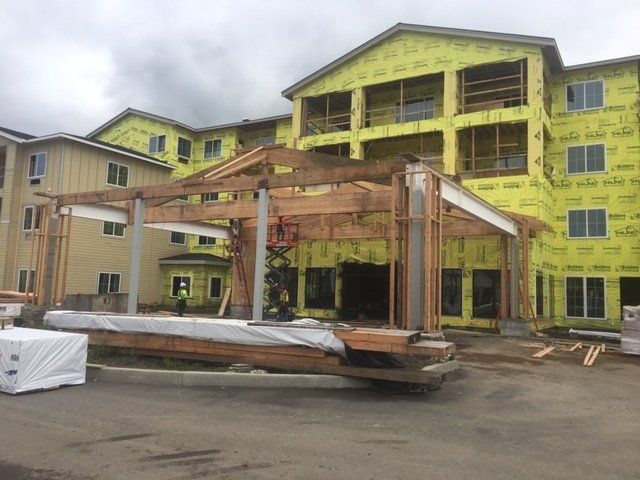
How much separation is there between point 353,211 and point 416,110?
16.1 metres

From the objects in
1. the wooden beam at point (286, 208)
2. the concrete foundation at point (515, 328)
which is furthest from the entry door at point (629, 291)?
the wooden beam at point (286, 208)

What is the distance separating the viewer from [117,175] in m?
28.3

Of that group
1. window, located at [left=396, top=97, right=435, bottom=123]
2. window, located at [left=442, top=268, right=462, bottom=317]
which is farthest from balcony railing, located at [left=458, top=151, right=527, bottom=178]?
window, located at [left=442, top=268, right=462, bottom=317]

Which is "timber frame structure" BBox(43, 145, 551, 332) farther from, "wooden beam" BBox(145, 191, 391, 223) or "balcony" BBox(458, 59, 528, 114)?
"balcony" BBox(458, 59, 528, 114)

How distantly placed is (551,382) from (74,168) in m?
→ 24.3

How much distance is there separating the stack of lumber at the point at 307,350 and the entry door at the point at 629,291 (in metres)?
17.3

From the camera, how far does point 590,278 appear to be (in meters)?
23.2

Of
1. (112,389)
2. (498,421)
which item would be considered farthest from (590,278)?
(112,389)

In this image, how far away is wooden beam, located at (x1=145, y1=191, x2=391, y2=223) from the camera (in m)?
12.1

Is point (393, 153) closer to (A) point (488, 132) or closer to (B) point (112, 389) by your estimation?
(A) point (488, 132)

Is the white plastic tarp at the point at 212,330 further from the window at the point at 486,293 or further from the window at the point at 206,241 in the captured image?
the window at the point at 206,241

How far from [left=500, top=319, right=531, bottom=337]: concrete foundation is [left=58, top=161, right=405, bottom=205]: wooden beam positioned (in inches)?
390

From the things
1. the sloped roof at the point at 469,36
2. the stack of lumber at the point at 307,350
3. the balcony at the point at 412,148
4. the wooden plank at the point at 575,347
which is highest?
the sloped roof at the point at 469,36

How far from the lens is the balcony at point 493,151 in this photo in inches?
912
